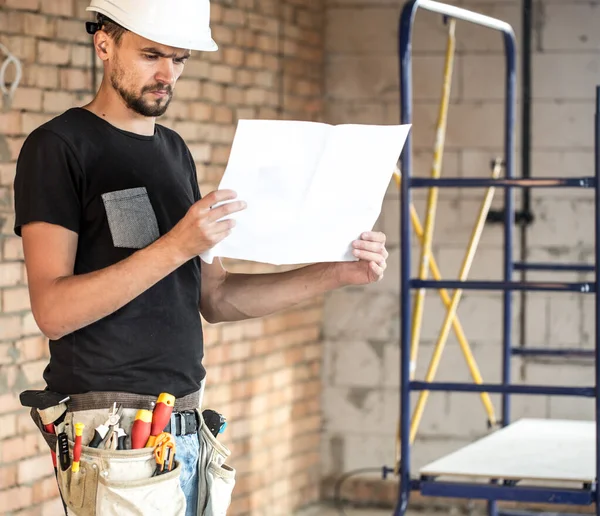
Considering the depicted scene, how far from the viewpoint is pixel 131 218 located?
1.89 m

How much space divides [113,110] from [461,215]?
3.18 meters

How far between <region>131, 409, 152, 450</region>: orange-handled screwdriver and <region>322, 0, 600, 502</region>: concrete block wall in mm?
3224

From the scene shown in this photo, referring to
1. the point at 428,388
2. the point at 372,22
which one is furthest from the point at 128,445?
the point at 372,22

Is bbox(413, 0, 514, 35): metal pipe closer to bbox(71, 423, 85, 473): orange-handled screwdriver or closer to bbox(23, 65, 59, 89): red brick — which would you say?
bbox(23, 65, 59, 89): red brick

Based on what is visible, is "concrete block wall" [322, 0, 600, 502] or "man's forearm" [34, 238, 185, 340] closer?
"man's forearm" [34, 238, 185, 340]

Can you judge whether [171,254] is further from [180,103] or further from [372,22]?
[372,22]

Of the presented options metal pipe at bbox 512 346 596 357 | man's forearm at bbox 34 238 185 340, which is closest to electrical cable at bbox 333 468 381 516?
metal pipe at bbox 512 346 596 357

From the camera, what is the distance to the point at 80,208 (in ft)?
6.03

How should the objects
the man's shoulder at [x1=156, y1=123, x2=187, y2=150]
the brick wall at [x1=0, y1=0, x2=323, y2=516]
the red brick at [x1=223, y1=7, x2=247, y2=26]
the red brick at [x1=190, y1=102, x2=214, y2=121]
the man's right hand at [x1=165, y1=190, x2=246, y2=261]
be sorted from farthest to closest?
the red brick at [x1=223, y1=7, x2=247, y2=26], the red brick at [x1=190, y1=102, x2=214, y2=121], the brick wall at [x1=0, y1=0, x2=323, y2=516], the man's shoulder at [x1=156, y1=123, x2=187, y2=150], the man's right hand at [x1=165, y1=190, x2=246, y2=261]

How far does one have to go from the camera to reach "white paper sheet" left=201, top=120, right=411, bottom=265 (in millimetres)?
1855

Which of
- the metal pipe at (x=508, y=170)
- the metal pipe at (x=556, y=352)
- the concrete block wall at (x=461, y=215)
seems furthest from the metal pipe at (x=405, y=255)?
the concrete block wall at (x=461, y=215)

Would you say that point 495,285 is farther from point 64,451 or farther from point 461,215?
point 461,215

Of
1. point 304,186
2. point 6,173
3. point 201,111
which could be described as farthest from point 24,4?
point 304,186

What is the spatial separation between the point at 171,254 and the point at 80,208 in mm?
213
